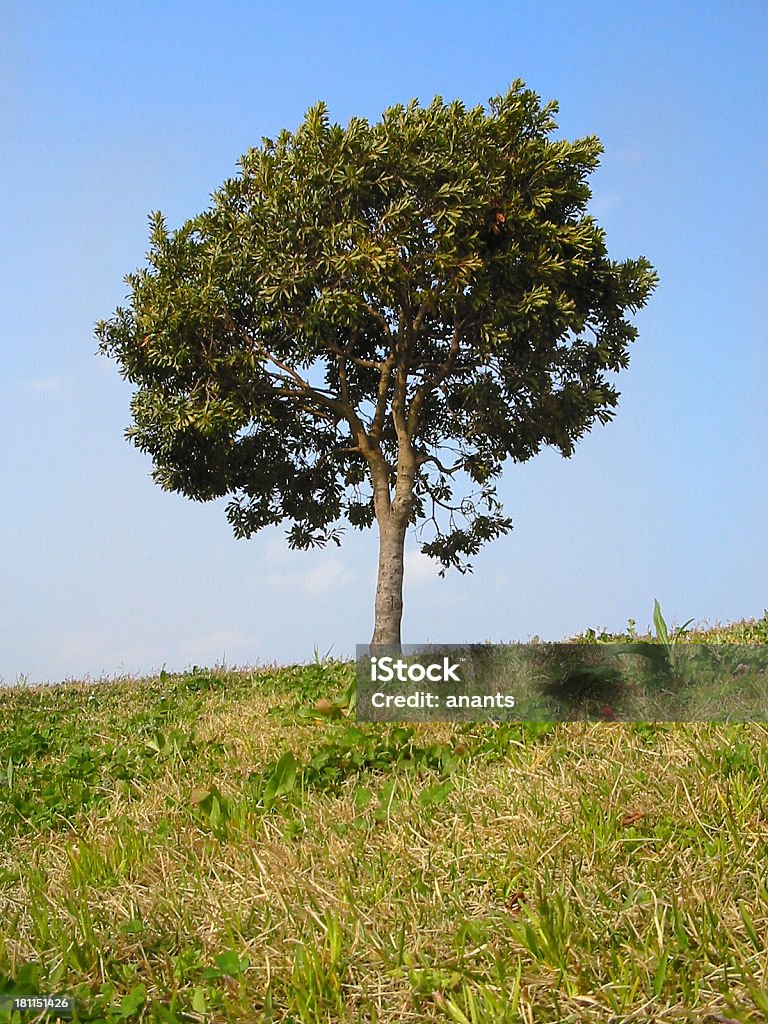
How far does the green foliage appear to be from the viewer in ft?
54.7

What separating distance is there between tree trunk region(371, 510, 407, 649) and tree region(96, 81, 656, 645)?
41 mm

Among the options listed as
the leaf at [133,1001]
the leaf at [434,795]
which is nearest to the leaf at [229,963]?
the leaf at [133,1001]

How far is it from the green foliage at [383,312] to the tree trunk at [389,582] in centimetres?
52

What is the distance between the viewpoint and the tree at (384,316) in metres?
16.7

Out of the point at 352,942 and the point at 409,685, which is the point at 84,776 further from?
the point at 352,942

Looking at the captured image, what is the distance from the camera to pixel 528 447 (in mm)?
19703

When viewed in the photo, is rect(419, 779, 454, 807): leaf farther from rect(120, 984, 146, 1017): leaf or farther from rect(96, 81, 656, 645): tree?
rect(96, 81, 656, 645): tree

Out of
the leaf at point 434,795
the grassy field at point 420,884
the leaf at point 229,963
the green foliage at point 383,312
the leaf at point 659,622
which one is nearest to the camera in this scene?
the grassy field at point 420,884

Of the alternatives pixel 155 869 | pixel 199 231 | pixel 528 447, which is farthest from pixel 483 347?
pixel 155 869

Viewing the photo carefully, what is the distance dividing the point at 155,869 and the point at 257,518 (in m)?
15.0

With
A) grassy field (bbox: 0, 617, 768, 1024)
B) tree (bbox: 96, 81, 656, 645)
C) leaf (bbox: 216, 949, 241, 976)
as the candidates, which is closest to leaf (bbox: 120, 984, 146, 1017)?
grassy field (bbox: 0, 617, 768, 1024)

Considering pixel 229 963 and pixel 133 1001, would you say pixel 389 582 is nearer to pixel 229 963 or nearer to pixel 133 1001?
pixel 229 963

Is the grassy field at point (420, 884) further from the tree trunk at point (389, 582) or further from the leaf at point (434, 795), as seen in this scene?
the tree trunk at point (389, 582)

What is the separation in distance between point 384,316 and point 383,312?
0.09 m
